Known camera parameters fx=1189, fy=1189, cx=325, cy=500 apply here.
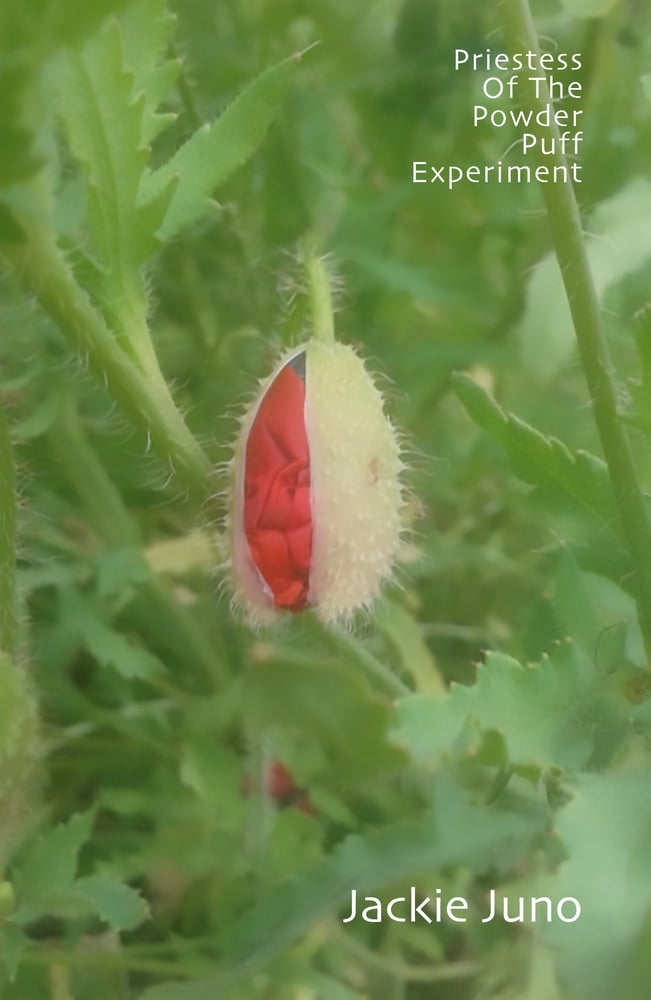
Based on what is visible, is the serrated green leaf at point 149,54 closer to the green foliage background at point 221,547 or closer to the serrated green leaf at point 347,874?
the green foliage background at point 221,547

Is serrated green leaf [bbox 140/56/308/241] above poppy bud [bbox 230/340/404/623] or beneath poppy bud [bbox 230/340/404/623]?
above

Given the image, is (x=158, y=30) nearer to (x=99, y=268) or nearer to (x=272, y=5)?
(x=99, y=268)

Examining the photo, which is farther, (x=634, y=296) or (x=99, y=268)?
(x=634, y=296)

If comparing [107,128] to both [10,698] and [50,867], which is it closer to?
[10,698]

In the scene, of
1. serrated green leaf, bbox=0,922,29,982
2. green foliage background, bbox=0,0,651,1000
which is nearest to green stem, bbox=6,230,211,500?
green foliage background, bbox=0,0,651,1000

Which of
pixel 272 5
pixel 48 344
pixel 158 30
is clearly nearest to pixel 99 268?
pixel 158 30

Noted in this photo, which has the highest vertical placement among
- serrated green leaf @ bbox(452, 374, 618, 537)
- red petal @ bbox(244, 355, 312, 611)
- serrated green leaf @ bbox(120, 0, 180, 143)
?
serrated green leaf @ bbox(120, 0, 180, 143)

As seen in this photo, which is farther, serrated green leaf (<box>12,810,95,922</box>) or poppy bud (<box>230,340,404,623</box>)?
serrated green leaf (<box>12,810,95,922</box>)

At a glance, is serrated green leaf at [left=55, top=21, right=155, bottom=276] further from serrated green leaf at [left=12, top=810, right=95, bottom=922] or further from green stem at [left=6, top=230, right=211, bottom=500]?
serrated green leaf at [left=12, top=810, right=95, bottom=922]
